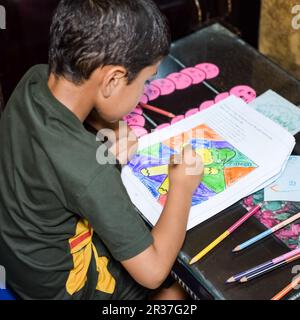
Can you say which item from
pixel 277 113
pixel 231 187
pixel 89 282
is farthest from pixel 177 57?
pixel 89 282

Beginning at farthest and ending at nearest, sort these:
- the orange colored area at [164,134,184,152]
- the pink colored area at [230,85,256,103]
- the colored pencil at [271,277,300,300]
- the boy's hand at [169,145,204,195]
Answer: the pink colored area at [230,85,256,103] → the orange colored area at [164,134,184,152] → the boy's hand at [169,145,204,195] → the colored pencil at [271,277,300,300]

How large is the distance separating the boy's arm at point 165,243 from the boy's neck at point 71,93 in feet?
0.73

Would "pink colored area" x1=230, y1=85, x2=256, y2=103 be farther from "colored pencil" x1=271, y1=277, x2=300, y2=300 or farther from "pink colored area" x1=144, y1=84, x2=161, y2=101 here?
"colored pencil" x1=271, y1=277, x2=300, y2=300

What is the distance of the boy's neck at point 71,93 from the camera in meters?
0.89

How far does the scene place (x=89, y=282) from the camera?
102cm

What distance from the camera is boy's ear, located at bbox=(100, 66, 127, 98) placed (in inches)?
33.7

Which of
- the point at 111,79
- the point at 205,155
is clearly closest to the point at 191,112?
the point at 205,155

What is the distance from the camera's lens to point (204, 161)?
1.01 m

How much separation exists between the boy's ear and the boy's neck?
0.08 feet

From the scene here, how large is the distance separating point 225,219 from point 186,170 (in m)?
0.12

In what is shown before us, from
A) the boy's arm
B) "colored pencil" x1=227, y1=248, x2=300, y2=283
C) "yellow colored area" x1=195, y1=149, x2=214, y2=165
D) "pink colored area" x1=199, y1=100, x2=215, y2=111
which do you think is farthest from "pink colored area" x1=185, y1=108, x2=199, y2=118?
"colored pencil" x1=227, y1=248, x2=300, y2=283

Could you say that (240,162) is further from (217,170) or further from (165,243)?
(165,243)

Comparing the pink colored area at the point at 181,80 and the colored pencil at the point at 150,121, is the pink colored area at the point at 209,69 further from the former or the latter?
the colored pencil at the point at 150,121

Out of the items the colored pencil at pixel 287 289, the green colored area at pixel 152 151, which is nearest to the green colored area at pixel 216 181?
the green colored area at pixel 152 151
